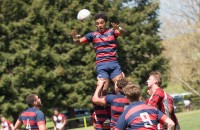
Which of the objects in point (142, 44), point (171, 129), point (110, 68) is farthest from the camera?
point (142, 44)

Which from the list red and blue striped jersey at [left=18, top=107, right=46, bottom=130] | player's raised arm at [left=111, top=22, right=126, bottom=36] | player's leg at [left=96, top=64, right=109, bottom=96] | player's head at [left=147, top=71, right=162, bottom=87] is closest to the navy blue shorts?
player's leg at [left=96, top=64, right=109, bottom=96]

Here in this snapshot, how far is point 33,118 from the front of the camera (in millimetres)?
11117

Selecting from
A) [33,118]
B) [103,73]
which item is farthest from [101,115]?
[33,118]

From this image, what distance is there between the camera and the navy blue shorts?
37.3 feet

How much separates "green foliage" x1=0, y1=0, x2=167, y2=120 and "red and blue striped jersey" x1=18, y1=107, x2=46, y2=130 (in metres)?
31.6

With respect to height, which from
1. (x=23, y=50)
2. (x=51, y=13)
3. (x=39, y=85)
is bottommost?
(x=39, y=85)

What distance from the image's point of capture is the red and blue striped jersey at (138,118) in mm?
7256

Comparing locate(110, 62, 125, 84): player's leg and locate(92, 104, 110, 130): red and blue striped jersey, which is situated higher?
locate(110, 62, 125, 84): player's leg

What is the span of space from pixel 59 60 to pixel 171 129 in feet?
125

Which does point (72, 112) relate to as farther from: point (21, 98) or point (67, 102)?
point (21, 98)

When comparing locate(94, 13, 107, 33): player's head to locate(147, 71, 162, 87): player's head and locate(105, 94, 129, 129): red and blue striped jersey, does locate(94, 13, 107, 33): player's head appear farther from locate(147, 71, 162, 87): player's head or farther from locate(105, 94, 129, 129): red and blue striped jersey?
locate(105, 94, 129, 129): red and blue striped jersey

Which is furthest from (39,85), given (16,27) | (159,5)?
(159,5)

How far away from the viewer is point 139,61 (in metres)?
51.9

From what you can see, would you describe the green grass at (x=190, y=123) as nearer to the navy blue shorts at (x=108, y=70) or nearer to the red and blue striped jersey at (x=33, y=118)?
the navy blue shorts at (x=108, y=70)
